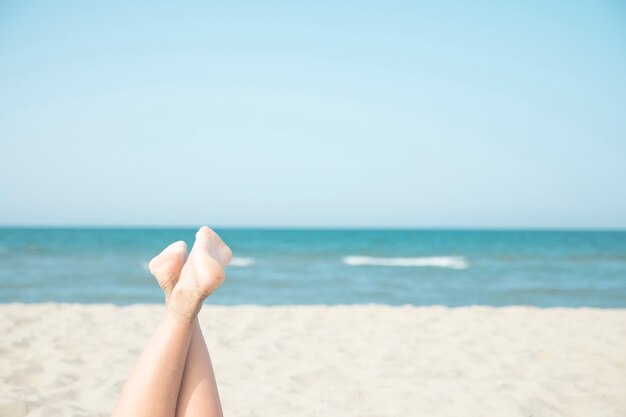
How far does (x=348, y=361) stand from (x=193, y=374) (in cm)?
242

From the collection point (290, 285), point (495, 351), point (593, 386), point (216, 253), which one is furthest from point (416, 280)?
point (216, 253)

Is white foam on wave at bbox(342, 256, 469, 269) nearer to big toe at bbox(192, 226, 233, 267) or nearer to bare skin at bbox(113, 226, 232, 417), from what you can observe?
big toe at bbox(192, 226, 233, 267)

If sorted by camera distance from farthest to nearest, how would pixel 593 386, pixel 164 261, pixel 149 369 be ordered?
pixel 593 386
pixel 164 261
pixel 149 369

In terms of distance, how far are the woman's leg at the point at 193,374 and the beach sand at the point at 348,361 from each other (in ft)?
3.80

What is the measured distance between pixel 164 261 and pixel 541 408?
2.32m

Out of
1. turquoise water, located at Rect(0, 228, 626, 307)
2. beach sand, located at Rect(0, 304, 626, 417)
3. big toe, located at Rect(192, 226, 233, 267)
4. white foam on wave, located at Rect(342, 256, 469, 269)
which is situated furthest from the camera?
white foam on wave, located at Rect(342, 256, 469, 269)

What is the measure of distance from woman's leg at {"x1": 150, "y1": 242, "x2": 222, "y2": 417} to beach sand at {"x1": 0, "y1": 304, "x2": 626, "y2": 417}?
116cm

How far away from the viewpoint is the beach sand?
3.05m

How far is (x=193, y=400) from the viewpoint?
1.79 meters

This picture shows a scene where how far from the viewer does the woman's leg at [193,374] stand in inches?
70.6

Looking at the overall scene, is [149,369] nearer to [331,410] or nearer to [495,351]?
[331,410]

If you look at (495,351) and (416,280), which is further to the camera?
A: (416,280)

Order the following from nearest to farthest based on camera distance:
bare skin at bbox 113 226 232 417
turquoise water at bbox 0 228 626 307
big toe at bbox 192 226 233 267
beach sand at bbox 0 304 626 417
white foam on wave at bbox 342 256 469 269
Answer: bare skin at bbox 113 226 232 417 < big toe at bbox 192 226 233 267 < beach sand at bbox 0 304 626 417 < turquoise water at bbox 0 228 626 307 < white foam on wave at bbox 342 256 469 269

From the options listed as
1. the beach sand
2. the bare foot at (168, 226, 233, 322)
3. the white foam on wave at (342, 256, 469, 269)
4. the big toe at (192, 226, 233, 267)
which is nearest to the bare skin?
the bare foot at (168, 226, 233, 322)
